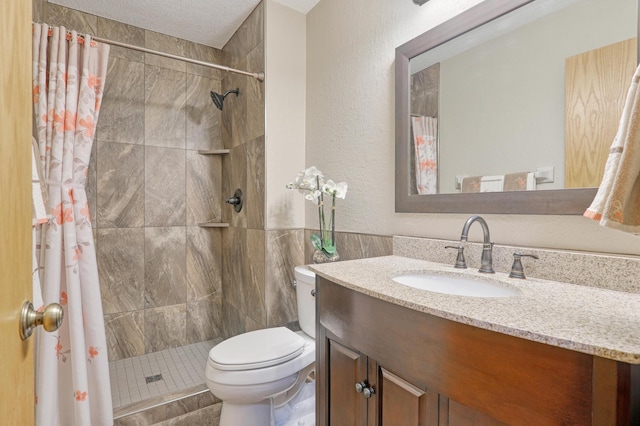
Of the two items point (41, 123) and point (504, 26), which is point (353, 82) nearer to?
point (504, 26)

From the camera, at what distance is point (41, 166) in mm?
1459

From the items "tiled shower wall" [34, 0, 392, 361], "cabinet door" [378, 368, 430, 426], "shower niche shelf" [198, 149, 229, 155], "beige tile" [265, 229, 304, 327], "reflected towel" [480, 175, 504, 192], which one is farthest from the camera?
"shower niche shelf" [198, 149, 229, 155]

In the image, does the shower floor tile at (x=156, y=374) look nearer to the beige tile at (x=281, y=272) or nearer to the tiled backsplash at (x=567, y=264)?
the beige tile at (x=281, y=272)

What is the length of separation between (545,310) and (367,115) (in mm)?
1244

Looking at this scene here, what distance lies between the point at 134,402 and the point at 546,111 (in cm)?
237

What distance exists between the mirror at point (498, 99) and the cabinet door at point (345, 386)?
0.68 metres

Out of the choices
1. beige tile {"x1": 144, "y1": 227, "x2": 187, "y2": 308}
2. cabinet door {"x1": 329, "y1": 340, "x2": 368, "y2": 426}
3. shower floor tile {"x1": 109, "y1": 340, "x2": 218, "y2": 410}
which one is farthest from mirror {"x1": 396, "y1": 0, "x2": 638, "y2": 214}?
beige tile {"x1": 144, "y1": 227, "x2": 187, "y2": 308}

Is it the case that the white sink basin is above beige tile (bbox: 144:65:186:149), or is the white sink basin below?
below

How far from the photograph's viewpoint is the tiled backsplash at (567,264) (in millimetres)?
814

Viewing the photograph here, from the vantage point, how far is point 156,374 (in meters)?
2.09

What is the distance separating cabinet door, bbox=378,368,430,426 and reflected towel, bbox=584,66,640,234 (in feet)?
1.69

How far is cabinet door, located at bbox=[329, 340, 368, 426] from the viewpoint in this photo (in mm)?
940

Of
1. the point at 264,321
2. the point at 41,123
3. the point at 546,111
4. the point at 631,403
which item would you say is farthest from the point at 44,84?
the point at 631,403

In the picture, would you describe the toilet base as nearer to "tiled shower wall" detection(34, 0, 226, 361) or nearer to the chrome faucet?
the chrome faucet
